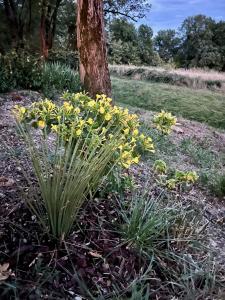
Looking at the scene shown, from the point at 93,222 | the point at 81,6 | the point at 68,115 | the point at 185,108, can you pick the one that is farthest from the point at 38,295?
the point at 185,108

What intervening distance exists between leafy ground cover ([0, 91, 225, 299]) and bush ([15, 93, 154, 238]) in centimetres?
12

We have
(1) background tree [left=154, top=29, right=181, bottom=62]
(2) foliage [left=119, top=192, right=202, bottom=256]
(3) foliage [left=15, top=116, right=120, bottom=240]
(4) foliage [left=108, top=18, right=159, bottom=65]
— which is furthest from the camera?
(1) background tree [left=154, top=29, right=181, bottom=62]

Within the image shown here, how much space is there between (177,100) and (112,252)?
8553 millimetres

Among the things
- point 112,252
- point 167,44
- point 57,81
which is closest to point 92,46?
point 57,81

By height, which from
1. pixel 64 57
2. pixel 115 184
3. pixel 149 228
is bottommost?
pixel 149 228

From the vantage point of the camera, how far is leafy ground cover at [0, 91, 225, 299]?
1.57 metres

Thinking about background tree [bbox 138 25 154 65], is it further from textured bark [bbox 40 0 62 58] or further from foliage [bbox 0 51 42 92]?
foliage [bbox 0 51 42 92]

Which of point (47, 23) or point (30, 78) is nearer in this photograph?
point (30, 78)

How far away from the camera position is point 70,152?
197 centimetres

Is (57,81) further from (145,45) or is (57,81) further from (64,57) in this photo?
(145,45)

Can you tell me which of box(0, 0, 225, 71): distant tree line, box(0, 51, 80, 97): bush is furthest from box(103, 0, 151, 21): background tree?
box(0, 51, 80, 97): bush

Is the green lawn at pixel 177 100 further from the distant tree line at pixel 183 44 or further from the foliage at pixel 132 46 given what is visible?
the distant tree line at pixel 183 44

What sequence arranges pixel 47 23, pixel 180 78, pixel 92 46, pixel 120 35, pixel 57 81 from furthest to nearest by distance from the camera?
pixel 120 35
pixel 47 23
pixel 180 78
pixel 57 81
pixel 92 46

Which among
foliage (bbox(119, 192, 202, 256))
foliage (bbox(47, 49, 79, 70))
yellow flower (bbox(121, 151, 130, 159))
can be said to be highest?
foliage (bbox(47, 49, 79, 70))
